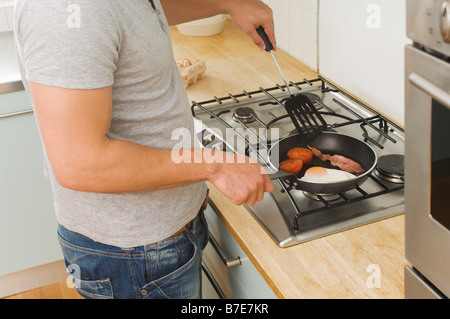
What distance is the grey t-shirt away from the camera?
77cm

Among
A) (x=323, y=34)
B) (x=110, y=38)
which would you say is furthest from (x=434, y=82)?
(x=323, y=34)

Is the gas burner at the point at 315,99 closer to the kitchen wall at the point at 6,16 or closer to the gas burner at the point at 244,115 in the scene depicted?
the gas burner at the point at 244,115

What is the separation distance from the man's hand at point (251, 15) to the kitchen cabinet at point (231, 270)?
476 mm

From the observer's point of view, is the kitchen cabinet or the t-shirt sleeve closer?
the t-shirt sleeve

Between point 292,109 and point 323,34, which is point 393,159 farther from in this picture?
point 323,34

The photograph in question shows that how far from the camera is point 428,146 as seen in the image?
2.14 ft

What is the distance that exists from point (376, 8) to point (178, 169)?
2.70 feet

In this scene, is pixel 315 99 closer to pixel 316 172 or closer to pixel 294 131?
pixel 294 131

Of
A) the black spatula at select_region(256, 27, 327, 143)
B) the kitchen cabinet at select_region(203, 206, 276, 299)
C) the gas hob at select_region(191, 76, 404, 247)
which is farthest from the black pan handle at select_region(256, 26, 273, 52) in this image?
the kitchen cabinet at select_region(203, 206, 276, 299)

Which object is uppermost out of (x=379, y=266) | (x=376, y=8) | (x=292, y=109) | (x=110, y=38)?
(x=110, y=38)

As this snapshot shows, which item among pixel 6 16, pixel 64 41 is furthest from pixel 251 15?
pixel 6 16

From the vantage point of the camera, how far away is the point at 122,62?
2.90 ft

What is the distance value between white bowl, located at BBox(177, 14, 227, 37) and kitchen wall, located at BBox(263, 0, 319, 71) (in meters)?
0.27

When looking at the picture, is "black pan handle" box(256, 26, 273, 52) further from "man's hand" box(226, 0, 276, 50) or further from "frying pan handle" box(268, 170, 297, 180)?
"frying pan handle" box(268, 170, 297, 180)
